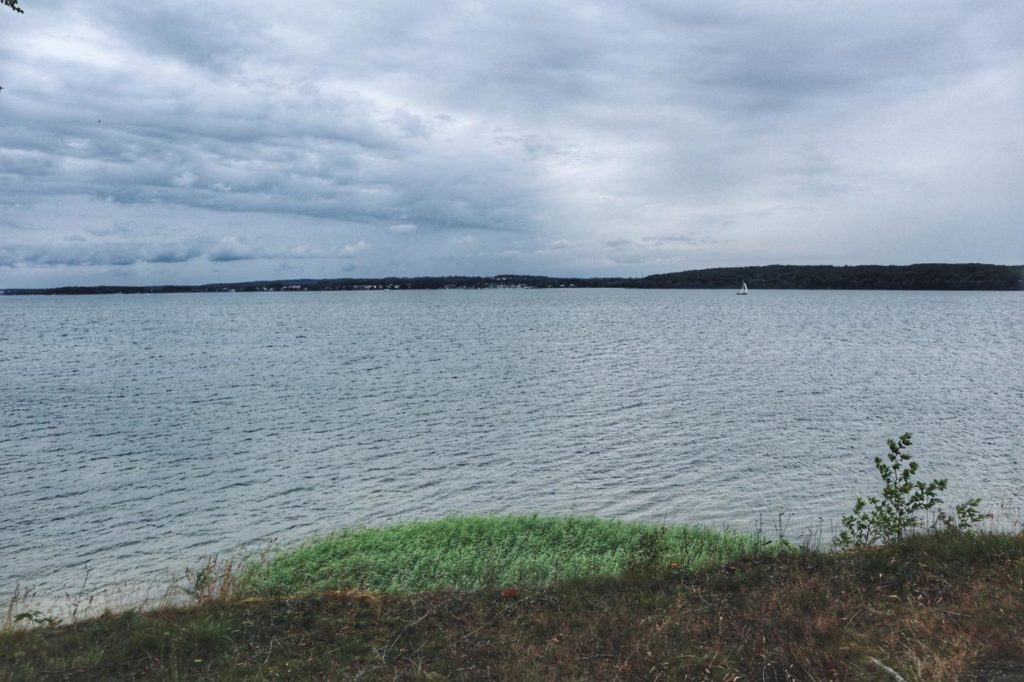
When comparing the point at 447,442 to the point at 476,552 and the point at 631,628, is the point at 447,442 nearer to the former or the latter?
the point at 476,552

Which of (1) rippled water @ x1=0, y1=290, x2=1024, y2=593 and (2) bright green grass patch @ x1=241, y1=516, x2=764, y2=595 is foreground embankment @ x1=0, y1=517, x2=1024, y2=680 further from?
(1) rippled water @ x1=0, y1=290, x2=1024, y2=593

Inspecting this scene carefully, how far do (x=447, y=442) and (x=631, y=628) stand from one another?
70.2 feet

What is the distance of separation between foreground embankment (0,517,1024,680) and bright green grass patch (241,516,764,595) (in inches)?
107

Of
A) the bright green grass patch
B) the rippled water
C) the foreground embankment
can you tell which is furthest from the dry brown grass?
the rippled water

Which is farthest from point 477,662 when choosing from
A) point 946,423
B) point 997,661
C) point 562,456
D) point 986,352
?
point 986,352

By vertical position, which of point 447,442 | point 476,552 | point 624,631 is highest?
point 624,631

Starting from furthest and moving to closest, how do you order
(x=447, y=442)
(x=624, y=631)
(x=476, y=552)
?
1. (x=447, y=442)
2. (x=476, y=552)
3. (x=624, y=631)

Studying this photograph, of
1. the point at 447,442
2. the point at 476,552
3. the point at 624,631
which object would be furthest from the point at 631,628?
the point at 447,442

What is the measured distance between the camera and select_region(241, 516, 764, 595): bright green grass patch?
567 inches

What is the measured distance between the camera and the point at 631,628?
888 centimetres

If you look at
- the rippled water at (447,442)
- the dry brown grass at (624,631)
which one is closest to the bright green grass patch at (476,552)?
the rippled water at (447,442)

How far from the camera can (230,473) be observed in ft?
84.0

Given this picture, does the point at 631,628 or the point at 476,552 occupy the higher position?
the point at 631,628

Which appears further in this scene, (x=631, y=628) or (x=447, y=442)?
(x=447, y=442)
